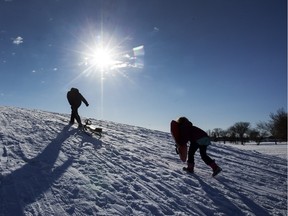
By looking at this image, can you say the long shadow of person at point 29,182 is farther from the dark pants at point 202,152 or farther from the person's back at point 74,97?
the person's back at point 74,97

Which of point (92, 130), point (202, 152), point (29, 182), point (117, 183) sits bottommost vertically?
point (117, 183)

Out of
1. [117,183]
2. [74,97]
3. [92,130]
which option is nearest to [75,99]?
[74,97]

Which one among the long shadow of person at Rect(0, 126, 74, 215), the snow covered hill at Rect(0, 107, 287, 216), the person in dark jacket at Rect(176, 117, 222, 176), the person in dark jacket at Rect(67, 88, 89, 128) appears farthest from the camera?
the person in dark jacket at Rect(67, 88, 89, 128)

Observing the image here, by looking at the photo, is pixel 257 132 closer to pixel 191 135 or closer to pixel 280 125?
pixel 280 125

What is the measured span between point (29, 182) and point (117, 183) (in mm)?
1843

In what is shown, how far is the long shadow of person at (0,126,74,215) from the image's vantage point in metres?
4.88

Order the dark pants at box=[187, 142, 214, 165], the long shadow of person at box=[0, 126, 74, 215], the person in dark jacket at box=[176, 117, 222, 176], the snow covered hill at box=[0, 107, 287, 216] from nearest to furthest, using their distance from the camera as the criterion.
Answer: the long shadow of person at box=[0, 126, 74, 215]
the snow covered hill at box=[0, 107, 287, 216]
the person in dark jacket at box=[176, 117, 222, 176]
the dark pants at box=[187, 142, 214, 165]

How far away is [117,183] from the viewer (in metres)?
6.43

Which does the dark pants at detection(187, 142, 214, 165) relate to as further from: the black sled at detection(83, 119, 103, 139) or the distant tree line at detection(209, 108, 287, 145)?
the distant tree line at detection(209, 108, 287, 145)

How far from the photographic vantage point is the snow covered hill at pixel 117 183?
17.1ft

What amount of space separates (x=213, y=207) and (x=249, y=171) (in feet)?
14.3

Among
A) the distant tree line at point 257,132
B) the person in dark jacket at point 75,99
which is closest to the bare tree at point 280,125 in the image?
the distant tree line at point 257,132

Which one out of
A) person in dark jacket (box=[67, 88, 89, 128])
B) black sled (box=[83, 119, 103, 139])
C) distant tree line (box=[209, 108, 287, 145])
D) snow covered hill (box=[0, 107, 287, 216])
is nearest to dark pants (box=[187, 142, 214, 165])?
snow covered hill (box=[0, 107, 287, 216])

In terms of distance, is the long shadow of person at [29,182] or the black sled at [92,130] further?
the black sled at [92,130]
